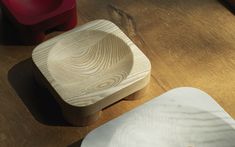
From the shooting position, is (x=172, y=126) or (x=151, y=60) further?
(x=151, y=60)

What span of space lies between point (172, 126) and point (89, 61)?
21cm

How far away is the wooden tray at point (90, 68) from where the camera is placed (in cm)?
78

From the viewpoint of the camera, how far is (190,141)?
77 centimetres

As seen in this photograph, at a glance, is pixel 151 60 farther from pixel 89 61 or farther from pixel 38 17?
pixel 38 17

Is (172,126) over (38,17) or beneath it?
beneath

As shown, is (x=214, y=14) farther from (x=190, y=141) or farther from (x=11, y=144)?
(x=11, y=144)

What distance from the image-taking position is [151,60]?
0.91 meters

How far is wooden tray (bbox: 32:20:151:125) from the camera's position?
0.78 m

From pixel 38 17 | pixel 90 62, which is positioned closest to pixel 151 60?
pixel 90 62

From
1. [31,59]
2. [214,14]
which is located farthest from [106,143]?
[214,14]

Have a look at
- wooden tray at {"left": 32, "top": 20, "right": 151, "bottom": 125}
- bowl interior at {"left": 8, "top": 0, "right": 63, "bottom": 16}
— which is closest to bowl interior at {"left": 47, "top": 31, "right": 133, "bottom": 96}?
wooden tray at {"left": 32, "top": 20, "right": 151, "bottom": 125}

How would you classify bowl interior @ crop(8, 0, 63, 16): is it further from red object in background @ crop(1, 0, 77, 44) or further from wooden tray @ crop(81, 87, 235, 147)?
wooden tray @ crop(81, 87, 235, 147)

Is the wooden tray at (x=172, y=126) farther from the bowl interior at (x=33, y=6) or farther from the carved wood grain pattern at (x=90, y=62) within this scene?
the bowl interior at (x=33, y=6)

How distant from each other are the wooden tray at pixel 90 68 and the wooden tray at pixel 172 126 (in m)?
0.04
